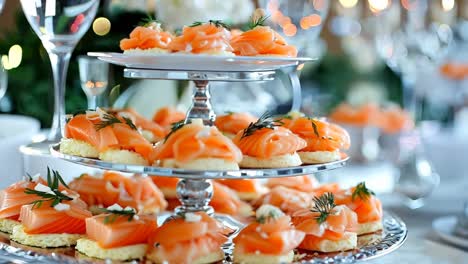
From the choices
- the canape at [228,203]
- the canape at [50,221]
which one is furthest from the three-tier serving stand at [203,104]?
the canape at [228,203]

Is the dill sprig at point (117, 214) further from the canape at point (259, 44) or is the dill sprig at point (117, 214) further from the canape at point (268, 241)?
the canape at point (259, 44)

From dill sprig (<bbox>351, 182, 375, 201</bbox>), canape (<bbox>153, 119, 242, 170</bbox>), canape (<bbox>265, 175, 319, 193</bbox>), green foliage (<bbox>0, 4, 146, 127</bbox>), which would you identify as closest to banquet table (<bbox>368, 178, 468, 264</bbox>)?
dill sprig (<bbox>351, 182, 375, 201</bbox>)

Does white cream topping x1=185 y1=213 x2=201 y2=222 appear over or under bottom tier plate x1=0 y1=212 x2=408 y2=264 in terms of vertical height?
over

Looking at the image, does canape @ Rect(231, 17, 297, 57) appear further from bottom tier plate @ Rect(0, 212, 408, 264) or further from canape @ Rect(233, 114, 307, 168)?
bottom tier plate @ Rect(0, 212, 408, 264)

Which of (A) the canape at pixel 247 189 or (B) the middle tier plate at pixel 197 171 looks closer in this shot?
(B) the middle tier plate at pixel 197 171

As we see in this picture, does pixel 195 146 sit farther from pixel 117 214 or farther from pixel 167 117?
pixel 167 117

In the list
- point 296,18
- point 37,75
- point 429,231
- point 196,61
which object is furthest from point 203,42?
point 37,75

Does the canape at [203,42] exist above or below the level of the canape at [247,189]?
above
